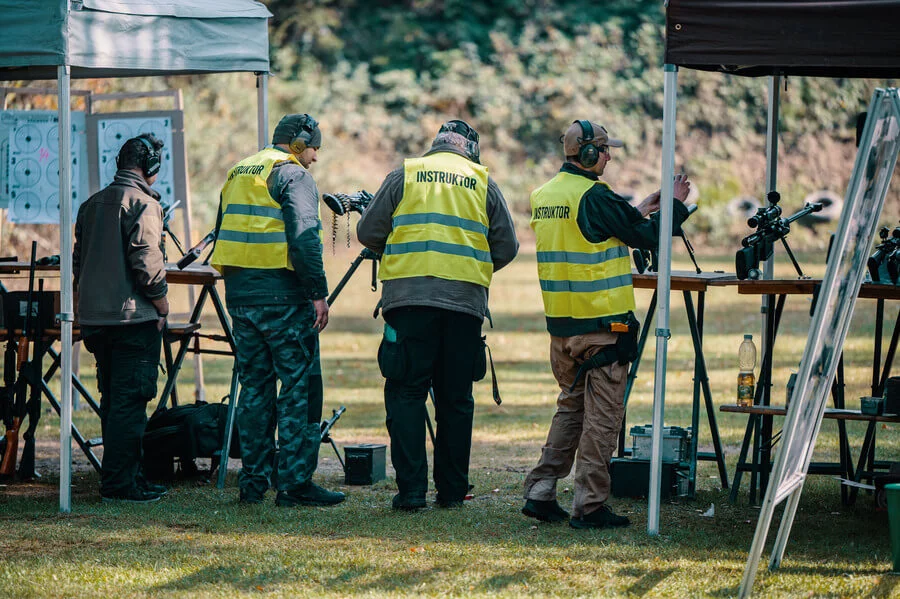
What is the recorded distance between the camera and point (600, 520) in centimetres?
640

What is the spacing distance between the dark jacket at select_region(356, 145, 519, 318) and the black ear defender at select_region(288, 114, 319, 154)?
1.91 feet

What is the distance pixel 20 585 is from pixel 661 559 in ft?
9.32

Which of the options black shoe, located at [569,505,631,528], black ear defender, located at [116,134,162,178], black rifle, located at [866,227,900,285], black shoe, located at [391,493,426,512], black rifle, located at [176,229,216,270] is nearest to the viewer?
black shoe, located at [569,505,631,528]

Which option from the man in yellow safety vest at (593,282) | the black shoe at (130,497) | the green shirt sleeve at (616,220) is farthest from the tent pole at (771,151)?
the black shoe at (130,497)

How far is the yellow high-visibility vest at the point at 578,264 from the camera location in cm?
629

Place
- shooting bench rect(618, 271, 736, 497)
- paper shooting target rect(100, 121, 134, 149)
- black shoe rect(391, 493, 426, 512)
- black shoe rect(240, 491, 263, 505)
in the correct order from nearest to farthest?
black shoe rect(391, 493, 426, 512), shooting bench rect(618, 271, 736, 497), black shoe rect(240, 491, 263, 505), paper shooting target rect(100, 121, 134, 149)

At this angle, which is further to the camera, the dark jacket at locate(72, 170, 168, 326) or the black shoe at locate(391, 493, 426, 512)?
the dark jacket at locate(72, 170, 168, 326)

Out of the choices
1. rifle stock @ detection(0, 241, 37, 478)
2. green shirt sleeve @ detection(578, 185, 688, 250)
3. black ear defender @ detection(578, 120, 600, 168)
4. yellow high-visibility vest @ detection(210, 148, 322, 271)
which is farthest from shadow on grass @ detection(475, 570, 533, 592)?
rifle stock @ detection(0, 241, 37, 478)

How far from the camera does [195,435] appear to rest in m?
7.71

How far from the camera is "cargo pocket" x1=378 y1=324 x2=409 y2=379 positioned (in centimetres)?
667

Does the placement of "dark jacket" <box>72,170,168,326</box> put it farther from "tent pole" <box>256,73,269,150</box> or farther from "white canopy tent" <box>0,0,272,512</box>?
"tent pole" <box>256,73,269,150</box>

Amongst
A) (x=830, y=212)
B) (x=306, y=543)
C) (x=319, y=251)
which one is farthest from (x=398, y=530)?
(x=830, y=212)

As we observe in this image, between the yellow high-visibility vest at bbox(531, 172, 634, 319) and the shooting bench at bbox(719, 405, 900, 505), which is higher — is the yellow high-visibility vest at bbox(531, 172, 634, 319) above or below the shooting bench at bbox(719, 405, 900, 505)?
above

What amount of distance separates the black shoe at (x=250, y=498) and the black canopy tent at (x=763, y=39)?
233cm
